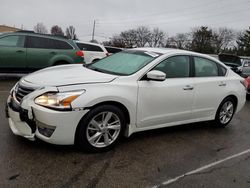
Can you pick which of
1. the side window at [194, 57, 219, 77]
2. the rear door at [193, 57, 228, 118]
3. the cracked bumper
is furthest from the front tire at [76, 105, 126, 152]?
the side window at [194, 57, 219, 77]

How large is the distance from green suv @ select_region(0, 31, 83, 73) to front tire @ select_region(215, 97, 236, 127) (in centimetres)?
508

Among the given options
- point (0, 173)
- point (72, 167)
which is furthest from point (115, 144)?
point (0, 173)

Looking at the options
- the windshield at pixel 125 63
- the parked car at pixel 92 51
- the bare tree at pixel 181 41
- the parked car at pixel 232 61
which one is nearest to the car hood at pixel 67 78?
the windshield at pixel 125 63

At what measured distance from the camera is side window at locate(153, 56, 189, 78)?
3.83m

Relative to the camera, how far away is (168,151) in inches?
138

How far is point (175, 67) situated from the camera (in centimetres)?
399

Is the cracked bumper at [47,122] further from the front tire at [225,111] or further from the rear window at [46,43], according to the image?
the rear window at [46,43]

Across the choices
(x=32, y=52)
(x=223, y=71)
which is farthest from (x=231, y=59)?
(x=32, y=52)

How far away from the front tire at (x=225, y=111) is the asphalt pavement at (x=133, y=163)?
73cm

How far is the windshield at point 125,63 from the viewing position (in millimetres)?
Result: 3645

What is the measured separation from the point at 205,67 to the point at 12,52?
233 inches

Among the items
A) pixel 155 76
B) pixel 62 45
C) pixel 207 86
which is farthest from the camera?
pixel 62 45

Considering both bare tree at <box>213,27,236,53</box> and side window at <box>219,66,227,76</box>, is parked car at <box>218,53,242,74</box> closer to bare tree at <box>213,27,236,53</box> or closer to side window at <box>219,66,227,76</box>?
side window at <box>219,66,227,76</box>

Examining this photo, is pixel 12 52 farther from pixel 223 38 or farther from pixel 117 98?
pixel 223 38
